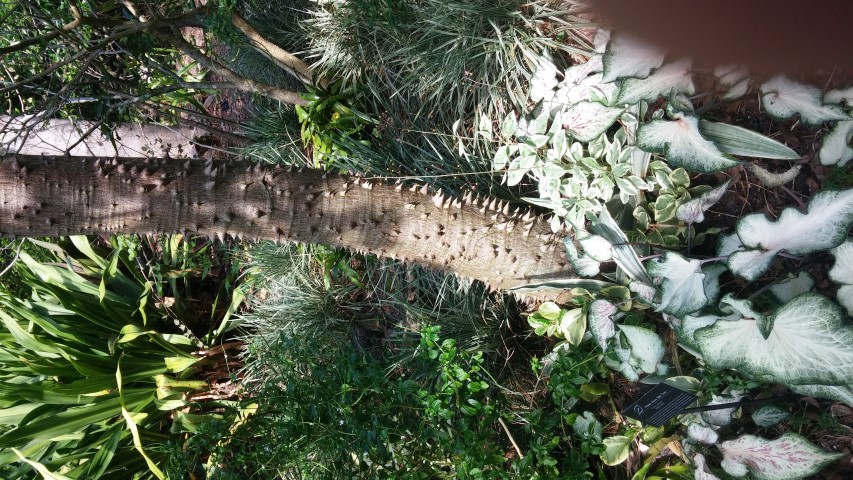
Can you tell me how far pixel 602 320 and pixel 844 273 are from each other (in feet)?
2.04

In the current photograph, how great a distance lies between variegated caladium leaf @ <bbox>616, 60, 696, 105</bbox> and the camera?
1.66 meters

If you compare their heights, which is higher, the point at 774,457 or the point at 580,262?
the point at 580,262

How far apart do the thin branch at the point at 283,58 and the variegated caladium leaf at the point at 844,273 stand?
88.7 inches

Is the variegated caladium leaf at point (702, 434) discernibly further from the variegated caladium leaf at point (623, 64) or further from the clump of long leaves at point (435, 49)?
the clump of long leaves at point (435, 49)

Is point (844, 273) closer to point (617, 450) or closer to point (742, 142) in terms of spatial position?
point (742, 142)

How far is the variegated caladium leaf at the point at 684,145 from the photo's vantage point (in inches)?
62.1

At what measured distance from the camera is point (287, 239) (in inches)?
77.0

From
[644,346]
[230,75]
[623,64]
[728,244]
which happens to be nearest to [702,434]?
[644,346]

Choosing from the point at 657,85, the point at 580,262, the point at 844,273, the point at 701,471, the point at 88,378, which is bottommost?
the point at 88,378

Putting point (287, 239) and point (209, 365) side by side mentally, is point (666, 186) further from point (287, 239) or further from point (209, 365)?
point (209, 365)

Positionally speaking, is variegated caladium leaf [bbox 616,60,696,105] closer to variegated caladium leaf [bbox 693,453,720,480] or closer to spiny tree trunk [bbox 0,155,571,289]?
spiny tree trunk [bbox 0,155,571,289]

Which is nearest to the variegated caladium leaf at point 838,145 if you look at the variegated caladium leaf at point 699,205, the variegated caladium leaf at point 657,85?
the variegated caladium leaf at point 699,205

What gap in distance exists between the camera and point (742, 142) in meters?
1.68

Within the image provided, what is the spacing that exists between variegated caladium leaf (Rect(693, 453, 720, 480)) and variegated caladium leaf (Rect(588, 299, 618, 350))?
47cm
